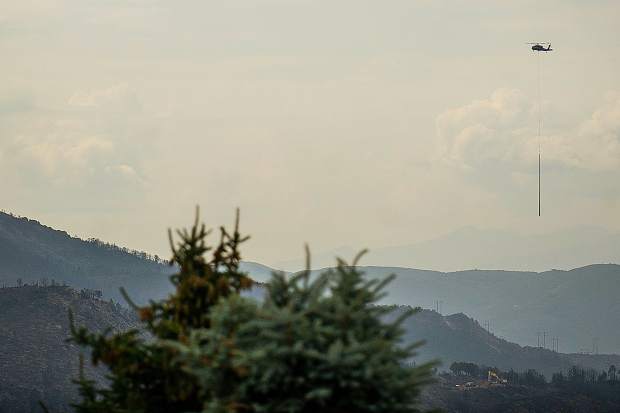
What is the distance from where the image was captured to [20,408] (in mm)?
158875

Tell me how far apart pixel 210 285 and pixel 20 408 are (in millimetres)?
148761

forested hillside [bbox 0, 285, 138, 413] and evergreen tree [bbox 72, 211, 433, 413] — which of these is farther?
forested hillside [bbox 0, 285, 138, 413]

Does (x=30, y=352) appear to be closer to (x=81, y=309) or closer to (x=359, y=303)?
(x=81, y=309)

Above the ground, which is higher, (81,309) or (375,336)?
(81,309)

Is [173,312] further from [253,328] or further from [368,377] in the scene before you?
[368,377]

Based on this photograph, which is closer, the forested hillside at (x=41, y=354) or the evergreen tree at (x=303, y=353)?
the evergreen tree at (x=303, y=353)

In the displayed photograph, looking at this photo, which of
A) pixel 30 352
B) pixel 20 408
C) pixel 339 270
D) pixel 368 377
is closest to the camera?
pixel 368 377

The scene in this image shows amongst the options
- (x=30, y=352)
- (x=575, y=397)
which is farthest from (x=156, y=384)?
(x=575, y=397)

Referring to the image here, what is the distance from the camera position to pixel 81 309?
639 feet

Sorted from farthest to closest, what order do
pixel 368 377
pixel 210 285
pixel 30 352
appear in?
1. pixel 30 352
2. pixel 210 285
3. pixel 368 377

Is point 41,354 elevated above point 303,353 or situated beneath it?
elevated above

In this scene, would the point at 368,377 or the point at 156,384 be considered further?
the point at 156,384

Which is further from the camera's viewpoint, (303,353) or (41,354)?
(41,354)

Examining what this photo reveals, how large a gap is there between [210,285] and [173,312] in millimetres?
915
